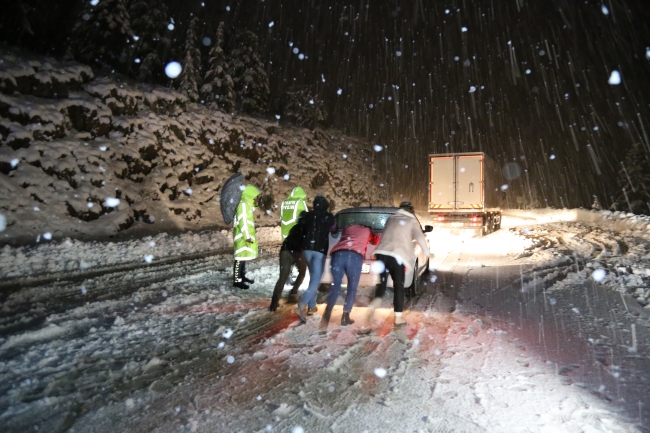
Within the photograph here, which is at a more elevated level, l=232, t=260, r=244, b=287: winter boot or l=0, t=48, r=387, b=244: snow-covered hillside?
l=0, t=48, r=387, b=244: snow-covered hillside

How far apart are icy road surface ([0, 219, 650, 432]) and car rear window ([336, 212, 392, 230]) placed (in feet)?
4.39

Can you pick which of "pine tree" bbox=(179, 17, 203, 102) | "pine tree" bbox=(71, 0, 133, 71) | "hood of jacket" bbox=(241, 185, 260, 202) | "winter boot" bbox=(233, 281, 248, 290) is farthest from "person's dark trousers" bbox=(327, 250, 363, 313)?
"pine tree" bbox=(179, 17, 203, 102)

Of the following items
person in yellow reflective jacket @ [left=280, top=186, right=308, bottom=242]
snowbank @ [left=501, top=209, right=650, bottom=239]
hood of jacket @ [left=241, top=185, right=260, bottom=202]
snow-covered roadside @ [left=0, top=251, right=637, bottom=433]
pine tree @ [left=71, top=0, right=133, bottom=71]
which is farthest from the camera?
pine tree @ [left=71, top=0, right=133, bottom=71]

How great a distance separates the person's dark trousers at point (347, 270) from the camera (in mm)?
5781

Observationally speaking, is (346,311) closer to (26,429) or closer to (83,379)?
(83,379)

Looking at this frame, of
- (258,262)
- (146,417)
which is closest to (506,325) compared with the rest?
(146,417)

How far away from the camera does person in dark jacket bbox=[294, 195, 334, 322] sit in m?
6.00

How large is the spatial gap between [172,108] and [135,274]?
1447cm

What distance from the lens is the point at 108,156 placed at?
17094mm

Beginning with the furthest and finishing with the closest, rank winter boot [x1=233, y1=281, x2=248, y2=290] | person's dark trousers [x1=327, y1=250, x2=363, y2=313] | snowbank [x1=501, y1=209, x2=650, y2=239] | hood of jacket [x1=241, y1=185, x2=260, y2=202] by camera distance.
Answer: snowbank [x1=501, y1=209, x2=650, y2=239] < winter boot [x1=233, y1=281, x2=248, y2=290] < hood of jacket [x1=241, y1=185, x2=260, y2=202] < person's dark trousers [x1=327, y1=250, x2=363, y2=313]

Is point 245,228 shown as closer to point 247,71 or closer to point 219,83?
point 219,83

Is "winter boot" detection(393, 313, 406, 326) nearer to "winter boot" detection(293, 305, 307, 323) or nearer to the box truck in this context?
"winter boot" detection(293, 305, 307, 323)

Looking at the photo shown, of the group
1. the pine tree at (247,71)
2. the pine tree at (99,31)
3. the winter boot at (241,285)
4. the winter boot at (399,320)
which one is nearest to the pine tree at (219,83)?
the pine tree at (247,71)

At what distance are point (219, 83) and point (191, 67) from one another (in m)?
2.10
